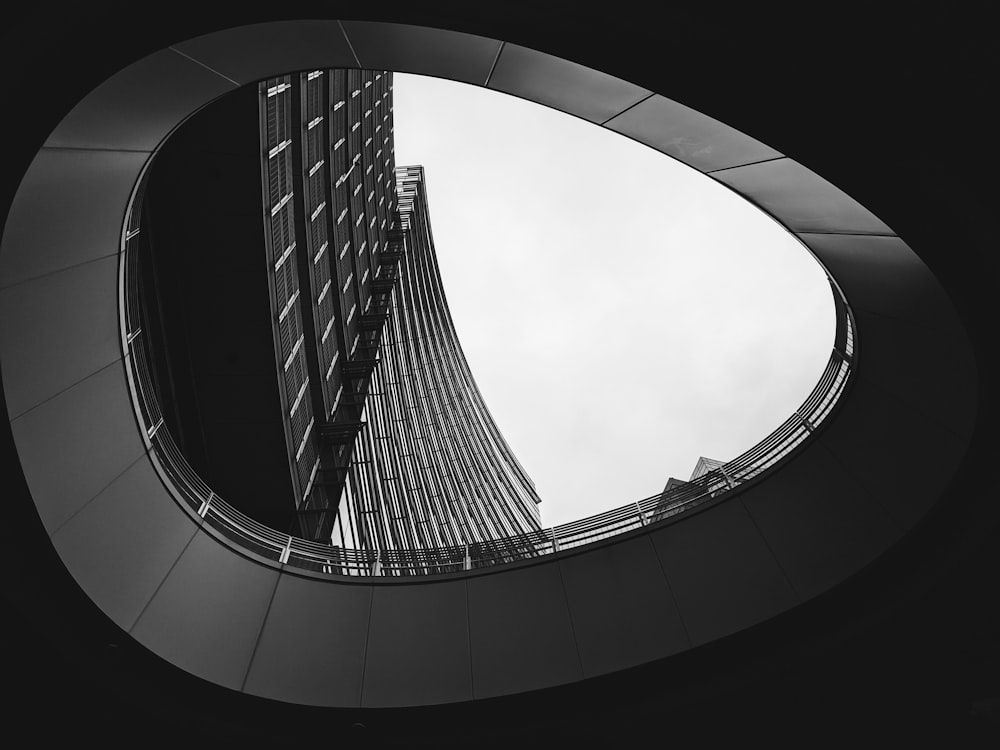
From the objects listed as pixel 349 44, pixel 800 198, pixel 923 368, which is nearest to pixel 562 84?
pixel 349 44

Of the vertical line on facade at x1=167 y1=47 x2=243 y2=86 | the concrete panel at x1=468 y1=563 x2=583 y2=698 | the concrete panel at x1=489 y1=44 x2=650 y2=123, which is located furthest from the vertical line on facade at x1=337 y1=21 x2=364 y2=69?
the concrete panel at x1=468 y1=563 x2=583 y2=698

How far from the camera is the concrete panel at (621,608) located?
836 cm

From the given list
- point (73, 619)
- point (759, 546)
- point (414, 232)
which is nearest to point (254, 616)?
point (73, 619)

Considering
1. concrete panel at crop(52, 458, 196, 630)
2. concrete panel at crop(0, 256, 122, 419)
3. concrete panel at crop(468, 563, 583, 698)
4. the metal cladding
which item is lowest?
concrete panel at crop(468, 563, 583, 698)

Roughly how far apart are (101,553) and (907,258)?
33.1 ft

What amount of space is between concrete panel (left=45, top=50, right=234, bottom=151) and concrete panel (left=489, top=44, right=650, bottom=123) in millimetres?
3376

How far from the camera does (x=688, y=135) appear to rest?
6.87m

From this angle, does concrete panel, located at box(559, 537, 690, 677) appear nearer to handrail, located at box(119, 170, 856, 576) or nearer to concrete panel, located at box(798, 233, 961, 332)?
handrail, located at box(119, 170, 856, 576)

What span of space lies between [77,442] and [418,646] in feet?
17.7

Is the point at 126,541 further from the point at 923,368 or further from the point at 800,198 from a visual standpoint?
the point at 923,368

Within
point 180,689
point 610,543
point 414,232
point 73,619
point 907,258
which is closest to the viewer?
point 907,258

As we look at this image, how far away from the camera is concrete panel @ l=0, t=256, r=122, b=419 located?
6.14 meters

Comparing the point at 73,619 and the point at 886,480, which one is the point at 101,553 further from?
the point at 886,480

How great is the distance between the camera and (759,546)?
29.1 ft
